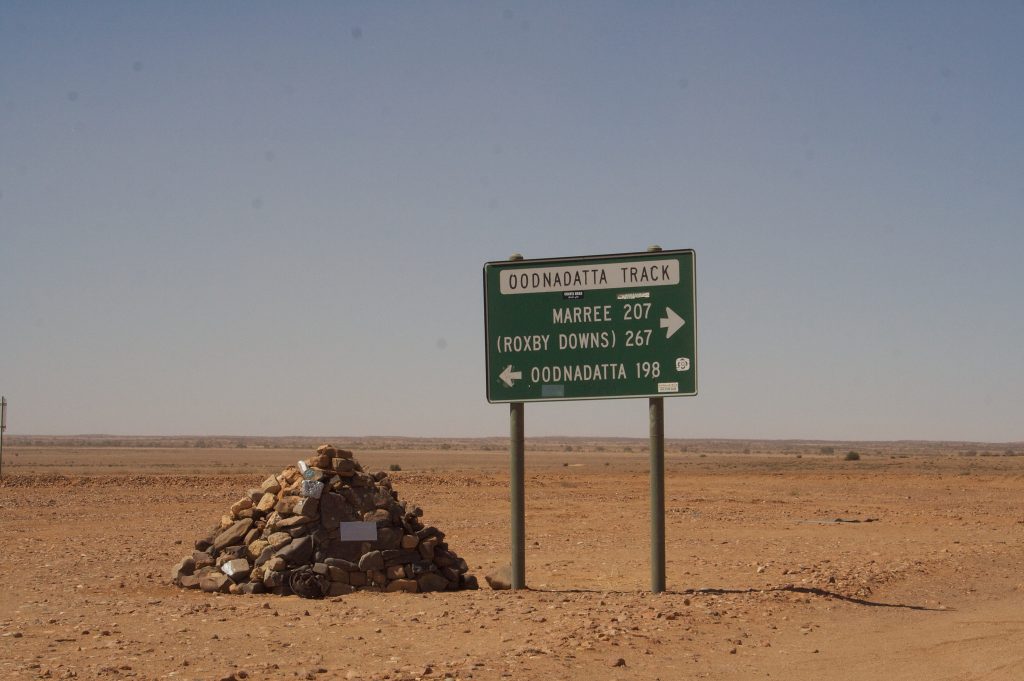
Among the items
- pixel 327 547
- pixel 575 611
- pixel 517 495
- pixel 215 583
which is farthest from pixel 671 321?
pixel 215 583

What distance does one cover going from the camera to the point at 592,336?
12570 mm

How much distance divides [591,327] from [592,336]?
117 millimetres

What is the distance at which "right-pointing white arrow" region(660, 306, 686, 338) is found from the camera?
12242mm

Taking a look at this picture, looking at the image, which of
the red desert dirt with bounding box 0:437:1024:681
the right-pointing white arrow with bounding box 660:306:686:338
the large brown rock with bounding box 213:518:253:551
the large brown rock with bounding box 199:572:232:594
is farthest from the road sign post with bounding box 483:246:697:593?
the large brown rock with bounding box 213:518:253:551

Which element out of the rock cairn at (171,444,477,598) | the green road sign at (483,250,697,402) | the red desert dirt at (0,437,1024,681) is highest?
the green road sign at (483,250,697,402)

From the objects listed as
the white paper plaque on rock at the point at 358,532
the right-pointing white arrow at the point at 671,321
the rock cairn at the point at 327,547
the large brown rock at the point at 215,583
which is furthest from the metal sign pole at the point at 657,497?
the large brown rock at the point at 215,583

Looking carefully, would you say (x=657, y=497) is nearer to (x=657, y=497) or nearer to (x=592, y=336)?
(x=657, y=497)

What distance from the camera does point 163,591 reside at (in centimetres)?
1283

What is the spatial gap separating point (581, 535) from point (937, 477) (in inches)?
1125

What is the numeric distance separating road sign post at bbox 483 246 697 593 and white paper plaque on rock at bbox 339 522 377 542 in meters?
1.87

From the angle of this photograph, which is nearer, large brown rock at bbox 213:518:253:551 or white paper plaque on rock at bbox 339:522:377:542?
white paper plaque on rock at bbox 339:522:377:542

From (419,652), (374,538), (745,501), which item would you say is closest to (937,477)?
(745,501)

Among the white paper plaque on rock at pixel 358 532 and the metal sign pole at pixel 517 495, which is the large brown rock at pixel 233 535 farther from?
the metal sign pole at pixel 517 495

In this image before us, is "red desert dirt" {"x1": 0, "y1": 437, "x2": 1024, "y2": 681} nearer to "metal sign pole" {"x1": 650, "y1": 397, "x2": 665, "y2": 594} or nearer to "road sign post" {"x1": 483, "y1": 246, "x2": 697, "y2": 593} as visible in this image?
"metal sign pole" {"x1": 650, "y1": 397, "x2": 665, "y2": 594}
